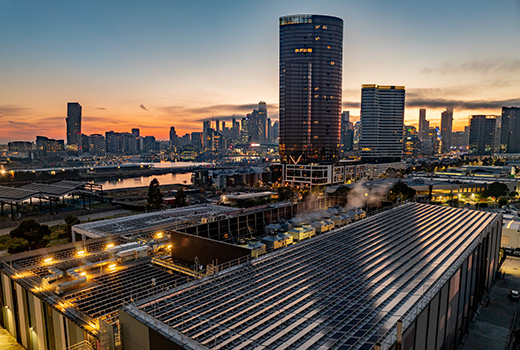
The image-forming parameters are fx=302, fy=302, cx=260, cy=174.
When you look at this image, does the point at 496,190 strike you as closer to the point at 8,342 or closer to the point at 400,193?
the point at 400,193

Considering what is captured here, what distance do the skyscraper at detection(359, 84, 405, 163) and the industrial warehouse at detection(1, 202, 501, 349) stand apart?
14069 cm

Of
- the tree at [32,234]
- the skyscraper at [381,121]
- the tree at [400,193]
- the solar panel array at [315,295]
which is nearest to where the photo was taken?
the solar panel array at [315,295]

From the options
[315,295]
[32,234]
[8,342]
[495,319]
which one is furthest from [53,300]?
[495,319]

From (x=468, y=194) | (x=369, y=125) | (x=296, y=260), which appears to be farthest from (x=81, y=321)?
(x=369, y=125)

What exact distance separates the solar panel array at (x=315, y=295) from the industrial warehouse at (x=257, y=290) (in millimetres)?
67

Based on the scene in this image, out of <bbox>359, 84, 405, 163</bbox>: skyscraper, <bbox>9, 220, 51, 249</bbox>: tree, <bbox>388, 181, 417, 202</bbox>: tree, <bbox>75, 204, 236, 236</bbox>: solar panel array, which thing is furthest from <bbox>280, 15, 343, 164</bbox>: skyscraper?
<bbox>9, 220, 51, 249</bbox>: tree

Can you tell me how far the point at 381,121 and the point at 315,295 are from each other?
167420 mm

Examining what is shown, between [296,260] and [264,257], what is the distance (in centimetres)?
209

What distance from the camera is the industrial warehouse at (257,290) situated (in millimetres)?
11898

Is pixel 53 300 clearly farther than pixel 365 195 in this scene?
No

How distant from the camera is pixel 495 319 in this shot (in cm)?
2545

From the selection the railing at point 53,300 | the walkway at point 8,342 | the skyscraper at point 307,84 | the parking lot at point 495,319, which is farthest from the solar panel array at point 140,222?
the skyscraper at point 307,84

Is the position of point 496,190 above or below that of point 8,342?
above

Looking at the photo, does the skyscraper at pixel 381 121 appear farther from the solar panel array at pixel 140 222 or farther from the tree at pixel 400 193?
the solar panel array at pixel 140 222
